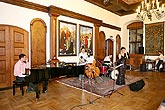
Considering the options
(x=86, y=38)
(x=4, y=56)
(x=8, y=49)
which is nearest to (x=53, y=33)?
(x=8, y=49)

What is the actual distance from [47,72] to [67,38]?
324 cm

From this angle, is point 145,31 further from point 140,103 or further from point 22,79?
point 22,79

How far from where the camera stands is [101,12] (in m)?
9.58

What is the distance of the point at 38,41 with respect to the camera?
20.1 ft

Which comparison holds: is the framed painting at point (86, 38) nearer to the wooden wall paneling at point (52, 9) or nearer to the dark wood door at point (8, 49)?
the wooden wall paneling at point (52, 9)

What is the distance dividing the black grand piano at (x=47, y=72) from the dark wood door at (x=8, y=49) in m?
1.11

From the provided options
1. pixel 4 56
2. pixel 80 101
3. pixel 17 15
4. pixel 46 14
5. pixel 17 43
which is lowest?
pixel 80 101

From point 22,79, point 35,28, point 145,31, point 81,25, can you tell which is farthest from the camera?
point 145,31

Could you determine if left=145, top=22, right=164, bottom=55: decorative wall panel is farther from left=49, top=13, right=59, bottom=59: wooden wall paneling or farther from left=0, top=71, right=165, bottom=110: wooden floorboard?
left=49, top=13, right=59, bottom=59: wooden wall paneling

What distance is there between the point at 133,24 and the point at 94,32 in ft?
14.1

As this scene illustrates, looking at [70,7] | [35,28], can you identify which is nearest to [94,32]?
[70,7]

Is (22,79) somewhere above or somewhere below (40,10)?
below

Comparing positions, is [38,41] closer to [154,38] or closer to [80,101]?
[80,101]

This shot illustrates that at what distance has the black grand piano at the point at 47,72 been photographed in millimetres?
3891
